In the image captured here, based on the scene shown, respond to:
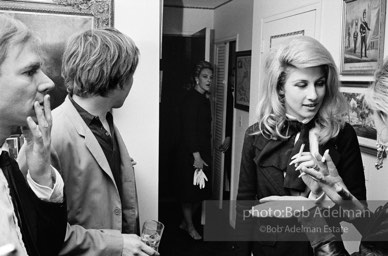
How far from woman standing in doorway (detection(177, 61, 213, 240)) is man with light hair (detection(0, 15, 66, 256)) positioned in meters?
3.05

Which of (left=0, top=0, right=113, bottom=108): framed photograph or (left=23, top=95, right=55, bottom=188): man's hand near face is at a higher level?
(left=0, top=0, right=113, bottom=108): framed photograph

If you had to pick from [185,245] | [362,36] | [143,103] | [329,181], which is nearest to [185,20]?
[185,245]

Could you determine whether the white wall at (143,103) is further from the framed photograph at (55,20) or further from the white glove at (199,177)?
the white glove at (199,177)

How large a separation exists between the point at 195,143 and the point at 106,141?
8.95 ft

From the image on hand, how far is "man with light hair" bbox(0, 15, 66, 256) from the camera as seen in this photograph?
3.34ft

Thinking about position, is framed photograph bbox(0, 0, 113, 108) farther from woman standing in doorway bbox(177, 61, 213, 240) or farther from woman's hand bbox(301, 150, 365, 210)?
woman standing in doorway bbox(177, 61, 213, 240)

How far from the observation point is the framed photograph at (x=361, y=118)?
218cm

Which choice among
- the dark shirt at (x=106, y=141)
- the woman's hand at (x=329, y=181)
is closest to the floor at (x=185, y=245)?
the dark shirt at (x=106, y=141)

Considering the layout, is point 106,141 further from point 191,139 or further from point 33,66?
point 191,139

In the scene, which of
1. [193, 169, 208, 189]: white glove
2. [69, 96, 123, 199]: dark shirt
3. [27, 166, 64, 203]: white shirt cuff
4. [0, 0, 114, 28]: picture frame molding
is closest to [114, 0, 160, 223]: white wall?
[0, 0, 114, 28]: picture frame molding

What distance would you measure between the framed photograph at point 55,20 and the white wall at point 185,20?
3697 millimetres

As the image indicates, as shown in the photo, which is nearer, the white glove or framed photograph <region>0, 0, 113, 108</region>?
framed photograph <region>0, 0, 113, 108</region>

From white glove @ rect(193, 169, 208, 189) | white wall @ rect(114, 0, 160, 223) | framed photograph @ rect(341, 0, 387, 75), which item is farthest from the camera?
white glove @ rect(193, 169, 208, 189)

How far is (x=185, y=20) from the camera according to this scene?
20.0 feet
